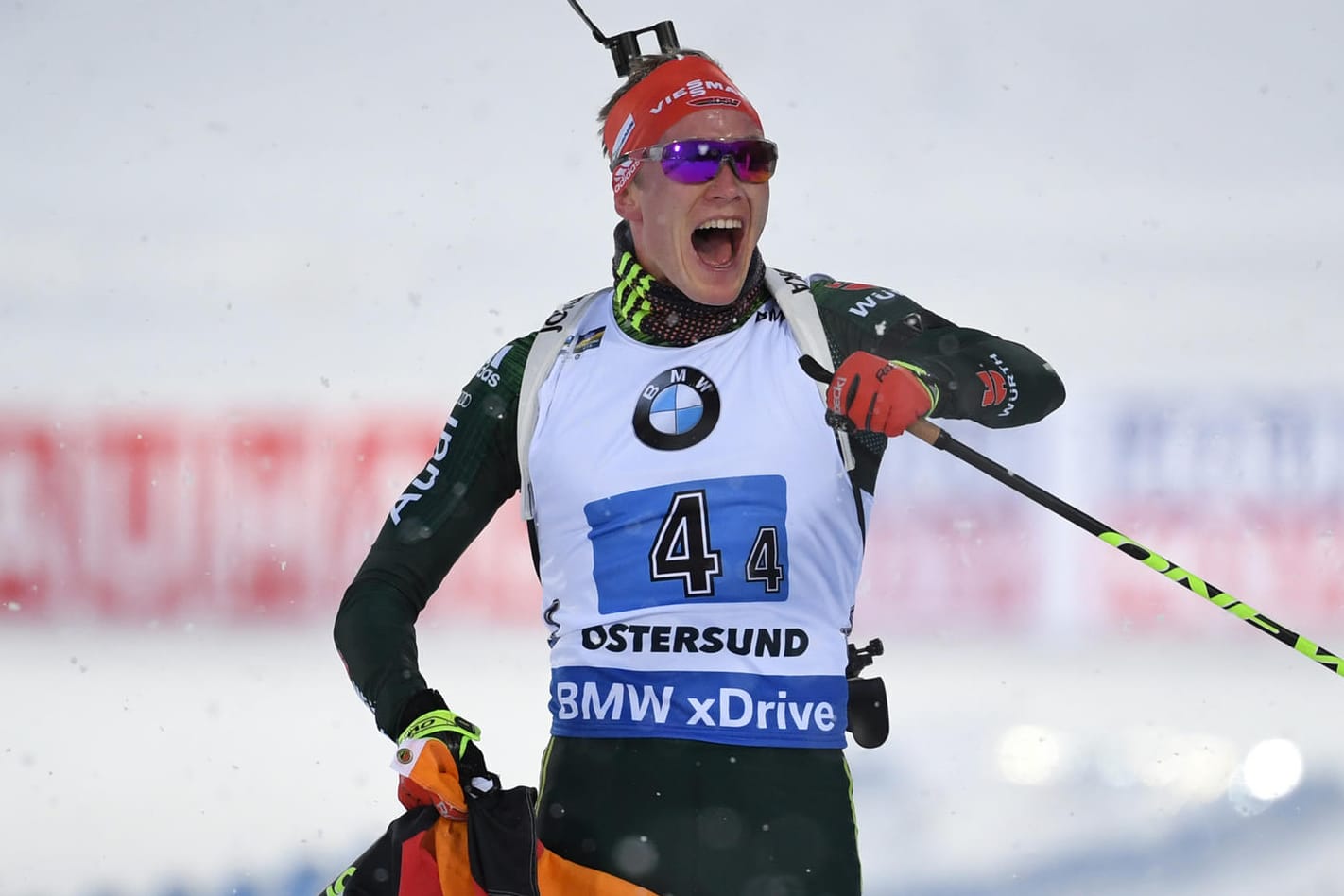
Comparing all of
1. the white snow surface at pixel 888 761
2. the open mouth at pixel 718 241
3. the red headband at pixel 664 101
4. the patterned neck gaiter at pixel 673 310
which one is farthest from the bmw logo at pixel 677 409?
the white snow surface at pixel 888 761

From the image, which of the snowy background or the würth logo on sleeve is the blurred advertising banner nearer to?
the snowy background

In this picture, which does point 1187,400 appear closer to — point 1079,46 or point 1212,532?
point 1212,532

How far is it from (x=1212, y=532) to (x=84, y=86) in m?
4.54

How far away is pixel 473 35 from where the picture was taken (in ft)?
19.1

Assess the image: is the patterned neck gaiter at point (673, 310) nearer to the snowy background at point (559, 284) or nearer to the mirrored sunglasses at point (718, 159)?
the mirrored sunglasses at point (718, 159)

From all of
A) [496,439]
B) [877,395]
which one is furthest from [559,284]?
[877,395]

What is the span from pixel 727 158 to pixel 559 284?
309cm

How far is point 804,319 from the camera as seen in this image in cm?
249

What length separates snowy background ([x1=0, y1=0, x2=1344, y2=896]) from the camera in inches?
210

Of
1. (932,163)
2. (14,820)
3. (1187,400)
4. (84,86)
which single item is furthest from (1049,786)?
(84,86)

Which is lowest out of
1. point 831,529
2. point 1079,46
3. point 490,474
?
point 831,529

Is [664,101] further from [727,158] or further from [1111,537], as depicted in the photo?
[1111,537]

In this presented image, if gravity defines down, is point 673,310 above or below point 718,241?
below

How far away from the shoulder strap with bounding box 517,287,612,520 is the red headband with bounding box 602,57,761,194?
0.91ft
